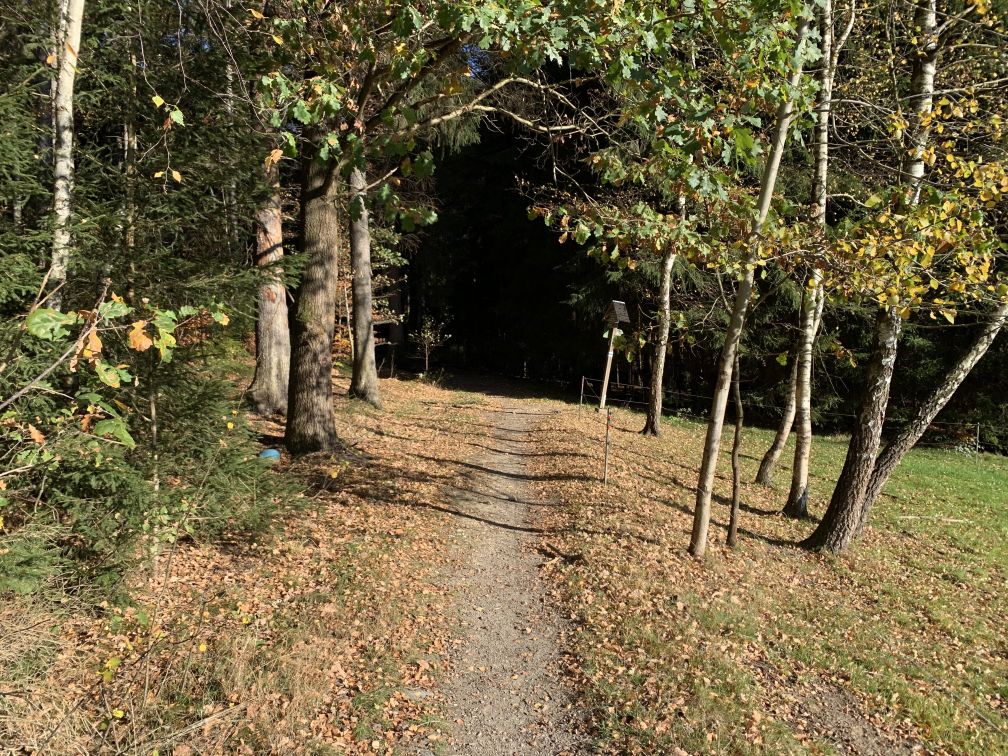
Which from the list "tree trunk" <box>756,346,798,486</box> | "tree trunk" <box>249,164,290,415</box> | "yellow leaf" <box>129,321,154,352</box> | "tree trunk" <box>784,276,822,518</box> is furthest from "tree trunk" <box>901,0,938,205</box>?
"tree trunk" <box>249,164,290,415</box>

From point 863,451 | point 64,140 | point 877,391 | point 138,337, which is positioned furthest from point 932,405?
point 64,140

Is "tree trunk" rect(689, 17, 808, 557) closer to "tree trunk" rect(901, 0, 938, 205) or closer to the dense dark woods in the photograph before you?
the dense dark woods

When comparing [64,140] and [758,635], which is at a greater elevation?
[64,140]

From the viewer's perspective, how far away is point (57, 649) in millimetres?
3957

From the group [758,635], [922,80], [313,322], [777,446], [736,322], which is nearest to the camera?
[758,635]

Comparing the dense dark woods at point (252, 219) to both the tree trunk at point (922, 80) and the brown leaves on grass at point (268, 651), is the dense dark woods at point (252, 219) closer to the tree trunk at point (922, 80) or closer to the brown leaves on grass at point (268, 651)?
the tree trunk at point (922, 80)

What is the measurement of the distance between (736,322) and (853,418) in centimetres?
1676

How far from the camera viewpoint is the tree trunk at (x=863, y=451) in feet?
24.5

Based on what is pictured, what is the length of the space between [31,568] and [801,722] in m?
5.32

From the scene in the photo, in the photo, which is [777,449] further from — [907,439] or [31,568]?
[31,568]

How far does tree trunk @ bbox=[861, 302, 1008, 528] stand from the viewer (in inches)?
280

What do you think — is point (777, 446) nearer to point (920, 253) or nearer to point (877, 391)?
point (877, 391)

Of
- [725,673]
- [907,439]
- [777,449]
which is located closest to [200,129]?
[725,673]

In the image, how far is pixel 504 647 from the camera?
200 inches
